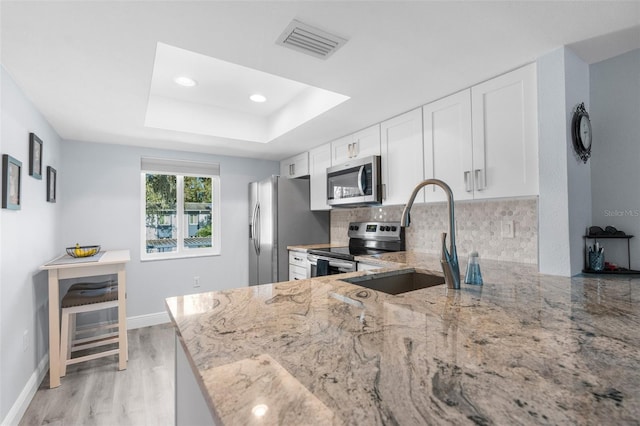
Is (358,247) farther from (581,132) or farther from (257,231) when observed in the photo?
(581,132)

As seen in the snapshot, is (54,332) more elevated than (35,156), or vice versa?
(35,156)

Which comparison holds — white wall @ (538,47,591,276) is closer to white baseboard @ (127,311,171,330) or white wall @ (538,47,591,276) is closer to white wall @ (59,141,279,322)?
white wall @ (59,141,279,322)

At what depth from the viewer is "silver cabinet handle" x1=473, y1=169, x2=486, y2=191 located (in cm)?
201

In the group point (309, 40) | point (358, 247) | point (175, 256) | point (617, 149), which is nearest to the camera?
point (309, 40)

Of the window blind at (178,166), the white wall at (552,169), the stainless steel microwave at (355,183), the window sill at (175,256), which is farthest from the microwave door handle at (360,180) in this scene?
the window sill at (175,256)

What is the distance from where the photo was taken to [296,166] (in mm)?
4156

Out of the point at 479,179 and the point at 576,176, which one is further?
the point at 479,179

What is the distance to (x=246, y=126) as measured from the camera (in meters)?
3.43

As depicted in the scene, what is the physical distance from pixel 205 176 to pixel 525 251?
11.6 ft

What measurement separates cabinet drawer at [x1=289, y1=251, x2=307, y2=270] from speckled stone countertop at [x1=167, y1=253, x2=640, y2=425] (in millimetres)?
2107

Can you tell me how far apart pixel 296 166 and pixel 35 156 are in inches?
101

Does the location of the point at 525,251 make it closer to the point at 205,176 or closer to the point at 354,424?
the point at 354,424

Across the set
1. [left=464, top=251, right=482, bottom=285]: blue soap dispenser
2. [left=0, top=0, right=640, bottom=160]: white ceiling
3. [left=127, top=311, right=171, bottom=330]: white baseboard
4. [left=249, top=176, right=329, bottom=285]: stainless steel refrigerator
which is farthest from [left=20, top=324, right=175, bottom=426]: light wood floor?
[left=0, top=0, right=640, bottom=160]: white ceiling

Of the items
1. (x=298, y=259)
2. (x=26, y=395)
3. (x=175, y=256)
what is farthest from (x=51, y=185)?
(x=298, y=259)
